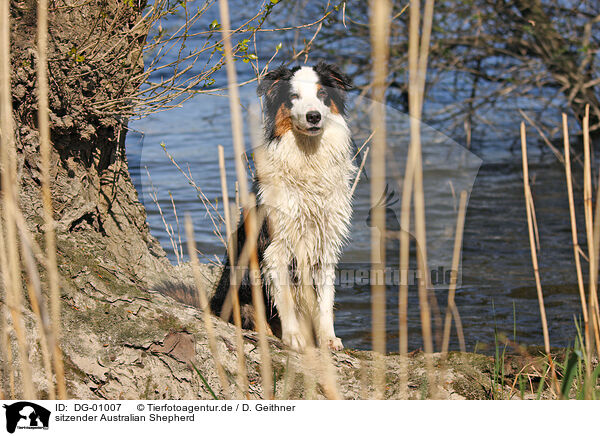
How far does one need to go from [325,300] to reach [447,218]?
4.32 metres

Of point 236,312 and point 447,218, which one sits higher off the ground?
point 447,218

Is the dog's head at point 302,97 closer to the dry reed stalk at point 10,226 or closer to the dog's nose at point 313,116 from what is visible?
the dog's nose at point 313,116

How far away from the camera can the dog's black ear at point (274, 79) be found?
3.49 meters

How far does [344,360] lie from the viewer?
2971mm

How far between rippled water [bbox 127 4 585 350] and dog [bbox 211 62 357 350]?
1.22 ft

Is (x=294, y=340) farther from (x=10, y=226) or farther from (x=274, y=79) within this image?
(x=10, y=226)

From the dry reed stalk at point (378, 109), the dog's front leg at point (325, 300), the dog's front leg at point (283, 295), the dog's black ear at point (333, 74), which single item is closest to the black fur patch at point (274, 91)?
the dog's black ear at point (333, 74)

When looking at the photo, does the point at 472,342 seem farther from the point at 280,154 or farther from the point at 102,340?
the point at 102,340

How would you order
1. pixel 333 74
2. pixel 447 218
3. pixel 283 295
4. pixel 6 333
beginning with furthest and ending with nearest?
pixel 447 218, pixel 333 74, pixel 283 295, pixel 6 333

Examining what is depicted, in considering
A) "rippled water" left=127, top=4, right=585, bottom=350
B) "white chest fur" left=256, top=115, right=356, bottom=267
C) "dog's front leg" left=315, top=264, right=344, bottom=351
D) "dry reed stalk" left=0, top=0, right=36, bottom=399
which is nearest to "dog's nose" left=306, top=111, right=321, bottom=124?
"white chest fur" left=256, top=115, right=356, bottom=267

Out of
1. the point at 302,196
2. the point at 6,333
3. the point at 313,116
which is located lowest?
the point at 6,333
